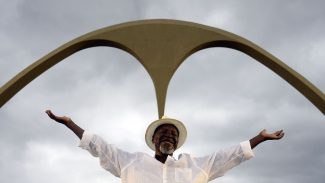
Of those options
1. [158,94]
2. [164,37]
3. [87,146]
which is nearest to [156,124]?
[87,146]

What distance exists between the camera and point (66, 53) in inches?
278

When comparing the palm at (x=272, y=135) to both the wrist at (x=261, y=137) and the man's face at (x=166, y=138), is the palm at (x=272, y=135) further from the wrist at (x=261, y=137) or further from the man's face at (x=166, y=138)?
the man's face at (x=166, y=138)

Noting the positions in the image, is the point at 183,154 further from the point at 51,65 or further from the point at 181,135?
the point at 51,65

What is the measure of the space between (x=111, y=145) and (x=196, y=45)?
3.80m

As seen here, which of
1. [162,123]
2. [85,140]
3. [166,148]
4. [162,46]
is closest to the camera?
[85,140]

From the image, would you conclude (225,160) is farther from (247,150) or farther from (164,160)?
(164,160)

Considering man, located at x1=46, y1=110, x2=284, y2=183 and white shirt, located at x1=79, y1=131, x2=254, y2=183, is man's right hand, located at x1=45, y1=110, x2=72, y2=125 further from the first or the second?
white shirt, located at x1=79, y1=131, x2=254, y2=183

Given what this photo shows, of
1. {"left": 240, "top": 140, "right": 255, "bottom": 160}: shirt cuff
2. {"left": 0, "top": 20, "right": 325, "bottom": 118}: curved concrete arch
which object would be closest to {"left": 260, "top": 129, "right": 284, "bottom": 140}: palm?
{"left": 240, "top": 140, "right": 255, "bottom": 160}: shirt cuff

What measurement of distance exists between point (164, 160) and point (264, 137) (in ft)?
2.73

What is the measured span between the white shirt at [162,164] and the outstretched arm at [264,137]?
0.05m

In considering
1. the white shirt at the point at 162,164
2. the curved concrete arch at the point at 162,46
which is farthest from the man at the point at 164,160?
the curved concrete arch at the point at 162,46

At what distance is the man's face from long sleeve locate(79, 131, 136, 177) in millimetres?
255

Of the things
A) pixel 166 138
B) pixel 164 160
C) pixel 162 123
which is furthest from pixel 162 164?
pixel 162 123

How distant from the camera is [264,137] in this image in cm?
349
